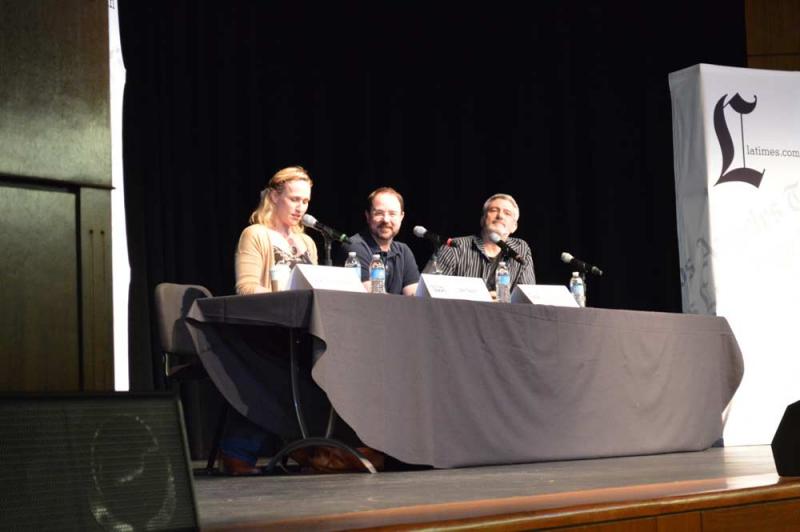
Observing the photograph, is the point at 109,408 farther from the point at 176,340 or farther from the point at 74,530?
the point at 176,340

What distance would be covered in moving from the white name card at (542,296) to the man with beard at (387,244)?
55 cm

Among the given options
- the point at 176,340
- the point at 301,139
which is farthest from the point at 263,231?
the point at 301,139

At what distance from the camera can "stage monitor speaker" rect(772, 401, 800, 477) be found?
196 centimetres

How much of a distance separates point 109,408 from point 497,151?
17.4 ft

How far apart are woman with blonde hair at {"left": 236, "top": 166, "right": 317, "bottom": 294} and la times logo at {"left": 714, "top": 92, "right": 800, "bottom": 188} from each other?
2.47 m

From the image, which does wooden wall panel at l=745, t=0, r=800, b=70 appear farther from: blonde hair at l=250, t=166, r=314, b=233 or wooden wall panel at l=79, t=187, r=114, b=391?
wooden wall panel at l=79, t=187, r=114, b=391

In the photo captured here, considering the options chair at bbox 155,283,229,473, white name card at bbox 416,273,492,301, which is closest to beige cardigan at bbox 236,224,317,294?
chair at bbox 155,283,229,473

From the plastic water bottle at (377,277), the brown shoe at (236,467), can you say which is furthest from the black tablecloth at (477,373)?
the plastic water bottle at (377,277)

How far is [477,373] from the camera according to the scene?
11.4 feet

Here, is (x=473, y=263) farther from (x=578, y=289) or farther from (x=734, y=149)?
(x=734, y=149)

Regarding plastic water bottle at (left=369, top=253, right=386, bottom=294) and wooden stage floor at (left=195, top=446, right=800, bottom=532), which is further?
plastic water bottle at (left=369, top=253, right=386, bottom=294)

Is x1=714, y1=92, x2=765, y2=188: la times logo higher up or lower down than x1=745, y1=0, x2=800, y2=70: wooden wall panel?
lower down

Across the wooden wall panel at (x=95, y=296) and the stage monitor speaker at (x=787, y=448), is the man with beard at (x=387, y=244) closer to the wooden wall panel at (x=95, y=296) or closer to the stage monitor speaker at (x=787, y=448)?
the stage monitor speaker at (x=787, y=448)

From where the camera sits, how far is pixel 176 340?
345 centimetres
